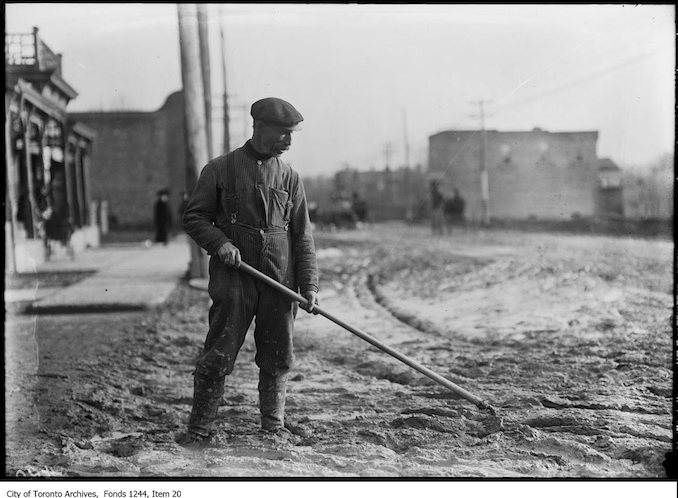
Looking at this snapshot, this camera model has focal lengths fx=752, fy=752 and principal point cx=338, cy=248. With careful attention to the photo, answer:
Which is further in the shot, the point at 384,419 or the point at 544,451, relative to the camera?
the point at 384,419

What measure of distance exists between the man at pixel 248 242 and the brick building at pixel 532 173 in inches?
79.2

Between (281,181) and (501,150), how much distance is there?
5.55m

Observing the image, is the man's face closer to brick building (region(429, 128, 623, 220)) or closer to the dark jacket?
the dark jacket

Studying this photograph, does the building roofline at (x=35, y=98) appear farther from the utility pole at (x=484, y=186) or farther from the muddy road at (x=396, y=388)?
the utility pole at (x=484, y=186)

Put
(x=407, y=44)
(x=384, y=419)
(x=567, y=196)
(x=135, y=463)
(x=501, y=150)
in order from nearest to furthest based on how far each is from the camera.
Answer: (x=135, y=463)
(x=384, y=419)
(x=407, y=44)
(x=501, y=150)
(x=567, y=196)

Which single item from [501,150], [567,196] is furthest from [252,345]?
[567,196]

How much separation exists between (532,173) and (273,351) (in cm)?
688

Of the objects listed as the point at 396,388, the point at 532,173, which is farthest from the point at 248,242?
the point at 532,173

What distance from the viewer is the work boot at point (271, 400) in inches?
155

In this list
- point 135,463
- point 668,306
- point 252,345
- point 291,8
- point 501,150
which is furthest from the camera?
point 501,150

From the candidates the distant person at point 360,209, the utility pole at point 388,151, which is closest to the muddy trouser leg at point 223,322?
the utility pole at point 388,151

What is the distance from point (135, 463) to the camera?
3.67 meters

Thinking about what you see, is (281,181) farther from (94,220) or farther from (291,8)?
(94,220)

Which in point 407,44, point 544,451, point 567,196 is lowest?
point 544,451
